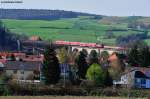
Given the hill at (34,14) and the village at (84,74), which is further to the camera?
the hill at (34,14)

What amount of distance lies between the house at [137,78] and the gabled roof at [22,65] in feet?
22.7

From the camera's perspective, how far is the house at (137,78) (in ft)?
141

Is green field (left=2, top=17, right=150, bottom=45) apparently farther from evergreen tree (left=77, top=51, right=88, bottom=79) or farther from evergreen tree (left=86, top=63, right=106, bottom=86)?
evergreen tree (left=86, top=63, right=106, bottom=86)

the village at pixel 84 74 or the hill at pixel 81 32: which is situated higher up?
the village at pixel 84 74

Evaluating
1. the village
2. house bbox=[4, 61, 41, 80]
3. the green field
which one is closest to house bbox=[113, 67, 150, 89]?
the village

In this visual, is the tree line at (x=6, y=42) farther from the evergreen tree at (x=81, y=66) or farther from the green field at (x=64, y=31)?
the evergreen tree at (x=81, y=66)

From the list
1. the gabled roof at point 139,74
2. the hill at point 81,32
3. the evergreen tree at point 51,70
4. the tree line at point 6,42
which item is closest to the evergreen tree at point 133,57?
the gabled roof at point 139,74

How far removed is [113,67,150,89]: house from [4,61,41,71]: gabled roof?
693 cm

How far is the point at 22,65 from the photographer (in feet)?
153

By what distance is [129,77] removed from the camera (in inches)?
1673

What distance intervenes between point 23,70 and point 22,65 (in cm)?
128

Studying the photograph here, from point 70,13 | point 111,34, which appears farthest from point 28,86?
point 70,13

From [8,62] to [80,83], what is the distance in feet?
Answer: 35.2

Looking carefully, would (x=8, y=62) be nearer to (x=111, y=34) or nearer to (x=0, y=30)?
(x=0, y=30)
